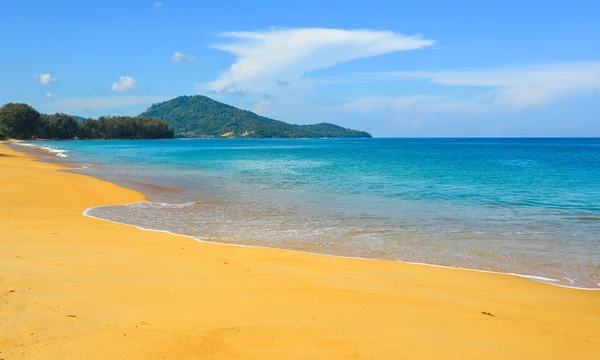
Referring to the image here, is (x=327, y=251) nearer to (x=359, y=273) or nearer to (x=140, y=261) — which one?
(x=359, y=273)

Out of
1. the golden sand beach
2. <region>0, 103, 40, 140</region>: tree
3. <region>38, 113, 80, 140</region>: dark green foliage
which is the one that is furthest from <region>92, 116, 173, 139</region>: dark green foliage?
the golden sand beach

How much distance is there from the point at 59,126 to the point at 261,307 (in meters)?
169

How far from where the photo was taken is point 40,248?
9102 mm

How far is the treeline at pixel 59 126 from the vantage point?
130500mm

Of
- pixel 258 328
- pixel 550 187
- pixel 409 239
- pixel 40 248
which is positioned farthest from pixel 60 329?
pixel 550 187

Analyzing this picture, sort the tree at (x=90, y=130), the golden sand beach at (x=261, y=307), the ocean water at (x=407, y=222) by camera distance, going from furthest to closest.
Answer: the tree at (x=90, y=130) → the ocean water at (x=407, y=222) → the golden sand beach at (x=261, y=307)

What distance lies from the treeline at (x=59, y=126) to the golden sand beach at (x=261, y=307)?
140 meters

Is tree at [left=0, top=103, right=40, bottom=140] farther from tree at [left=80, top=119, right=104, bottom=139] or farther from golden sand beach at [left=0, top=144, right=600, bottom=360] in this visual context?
golden sand beach at [left=0, top=144, right=600, bottom=360]

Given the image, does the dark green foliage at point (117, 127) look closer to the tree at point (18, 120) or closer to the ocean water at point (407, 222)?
the tree at point (18, 120)

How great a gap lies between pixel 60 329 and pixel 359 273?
5217mm

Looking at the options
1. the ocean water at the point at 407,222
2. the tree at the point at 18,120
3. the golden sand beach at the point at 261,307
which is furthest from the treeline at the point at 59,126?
the golden sand beach at the point at 261,307

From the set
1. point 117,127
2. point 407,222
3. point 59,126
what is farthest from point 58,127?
point 407,222

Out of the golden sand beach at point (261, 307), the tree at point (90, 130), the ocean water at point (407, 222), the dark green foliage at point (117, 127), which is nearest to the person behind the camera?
the golden sand beach at point (261, 307)

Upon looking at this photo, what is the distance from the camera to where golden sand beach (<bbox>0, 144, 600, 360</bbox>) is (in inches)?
194
